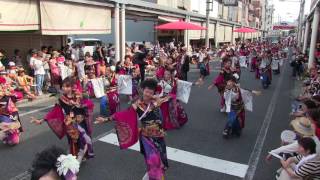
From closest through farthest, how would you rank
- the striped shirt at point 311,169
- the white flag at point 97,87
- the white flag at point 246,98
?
the striped shirt at point 311,169, the white flag at point 246,98, the white flag at point 97,87

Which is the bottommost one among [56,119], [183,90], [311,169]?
[311,169]

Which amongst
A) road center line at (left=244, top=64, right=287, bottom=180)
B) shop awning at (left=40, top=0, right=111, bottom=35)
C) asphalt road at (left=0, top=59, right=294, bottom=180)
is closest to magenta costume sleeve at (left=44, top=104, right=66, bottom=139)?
asphalt road at (left=0, top=59, right=294, bottom=180)

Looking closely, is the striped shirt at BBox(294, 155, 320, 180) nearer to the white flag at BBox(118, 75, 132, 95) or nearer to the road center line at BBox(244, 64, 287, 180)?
the road center line at BBox(244, 64, 287, 180)

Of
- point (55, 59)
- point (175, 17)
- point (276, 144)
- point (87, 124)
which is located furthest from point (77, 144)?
point (175, 17)

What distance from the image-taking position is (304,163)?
3.99 meters

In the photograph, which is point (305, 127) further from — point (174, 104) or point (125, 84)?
point (125, 84)

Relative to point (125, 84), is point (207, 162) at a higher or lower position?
lower

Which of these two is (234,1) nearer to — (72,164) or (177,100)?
(177,100)

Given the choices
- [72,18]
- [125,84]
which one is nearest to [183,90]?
[125,84]

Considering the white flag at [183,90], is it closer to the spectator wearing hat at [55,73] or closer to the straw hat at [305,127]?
the straw hat at [305,127]

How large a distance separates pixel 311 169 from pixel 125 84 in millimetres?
6662

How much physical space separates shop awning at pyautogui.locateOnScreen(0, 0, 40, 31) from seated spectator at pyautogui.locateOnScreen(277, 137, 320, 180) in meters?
9.85

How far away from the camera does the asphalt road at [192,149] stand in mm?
5754

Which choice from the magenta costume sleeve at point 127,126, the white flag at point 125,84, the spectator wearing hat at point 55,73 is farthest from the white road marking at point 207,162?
the spectator wearing hat at point 55,73
